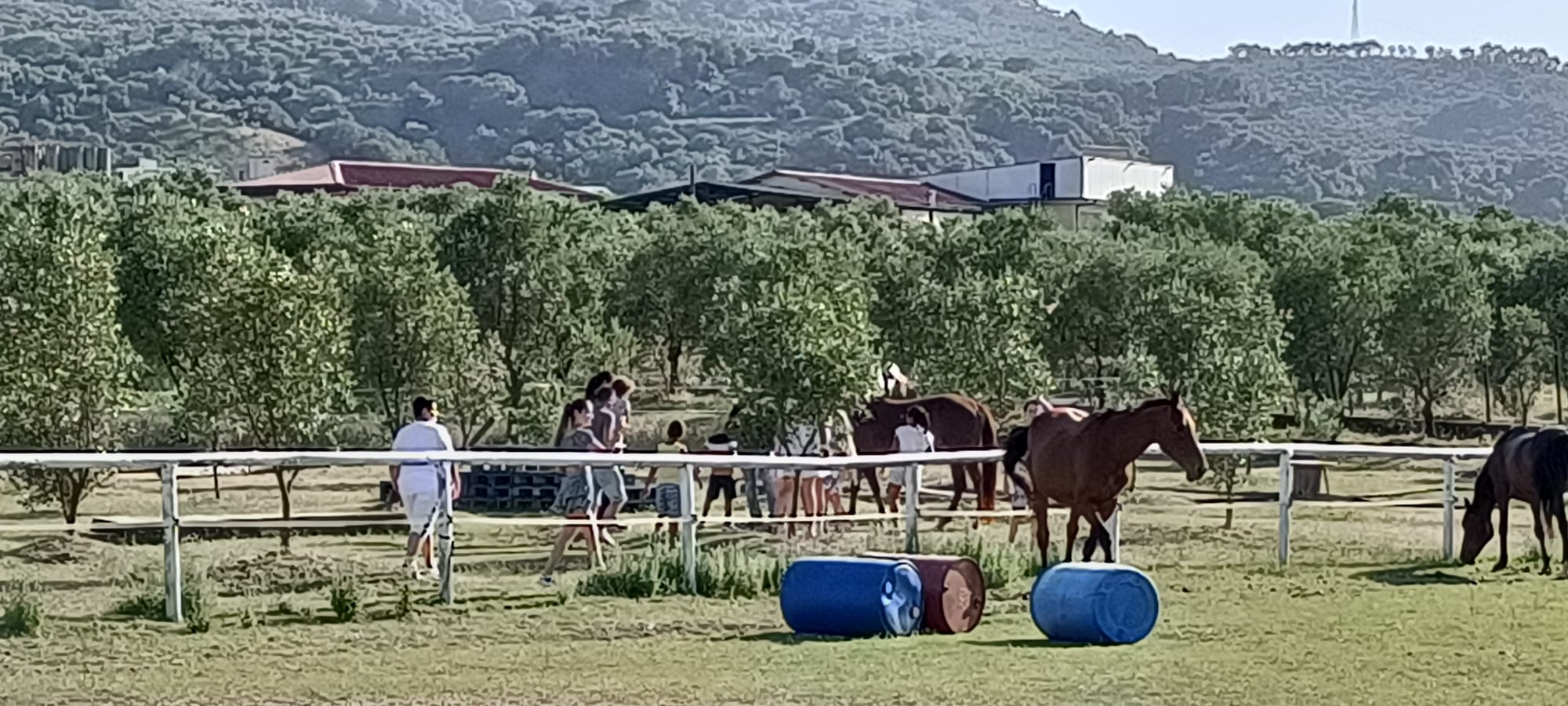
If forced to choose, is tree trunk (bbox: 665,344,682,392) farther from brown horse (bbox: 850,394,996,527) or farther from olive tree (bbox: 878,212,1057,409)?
brown horse (bbox: 850,394,996,527)

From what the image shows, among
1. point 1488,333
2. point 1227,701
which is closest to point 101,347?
point 1227,701

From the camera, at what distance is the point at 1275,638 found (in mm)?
12766

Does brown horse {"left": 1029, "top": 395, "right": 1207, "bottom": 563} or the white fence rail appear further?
brown horse {"left": 1029, "top": 395, "right": 1207, "bottom": 563}

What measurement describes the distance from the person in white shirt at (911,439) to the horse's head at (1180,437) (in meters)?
5.63

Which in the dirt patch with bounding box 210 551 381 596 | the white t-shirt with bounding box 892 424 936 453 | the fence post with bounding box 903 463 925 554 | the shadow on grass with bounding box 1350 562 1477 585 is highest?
the white t-shirt with bounding box 892 424 936 453

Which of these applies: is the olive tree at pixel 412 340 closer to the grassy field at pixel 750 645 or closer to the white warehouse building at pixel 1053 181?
the grassy field at pixel 750 645

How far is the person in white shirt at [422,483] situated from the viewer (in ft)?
47.8

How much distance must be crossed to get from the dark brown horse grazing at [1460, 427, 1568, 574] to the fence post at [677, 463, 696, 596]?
6937 millimetres

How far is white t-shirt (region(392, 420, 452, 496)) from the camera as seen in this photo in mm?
14633

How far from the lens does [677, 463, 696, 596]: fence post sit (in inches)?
582

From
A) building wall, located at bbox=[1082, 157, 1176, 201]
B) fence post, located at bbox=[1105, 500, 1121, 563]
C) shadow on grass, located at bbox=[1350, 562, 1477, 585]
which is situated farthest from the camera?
building wall, located at bbox=[1082, 157, 1176, 201]

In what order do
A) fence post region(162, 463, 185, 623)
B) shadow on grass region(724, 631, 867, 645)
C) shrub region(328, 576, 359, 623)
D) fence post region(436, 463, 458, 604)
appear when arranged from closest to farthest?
shadow on grass region(724, 631, 867, 645), fence post region(162, 463, 185, 623), shrub region(328, 576, 359, 623), fence post region(436, 463, 458, 604)

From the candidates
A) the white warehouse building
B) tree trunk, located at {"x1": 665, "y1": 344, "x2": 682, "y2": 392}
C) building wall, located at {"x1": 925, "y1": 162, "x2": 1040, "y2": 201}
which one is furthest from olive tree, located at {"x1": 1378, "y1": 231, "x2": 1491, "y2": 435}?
building wall, located at {"x1": 925, "y1": 162, "x2": 1040, "y2": 201}

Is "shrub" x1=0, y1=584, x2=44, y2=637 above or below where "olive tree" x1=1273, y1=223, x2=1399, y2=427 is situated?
below
